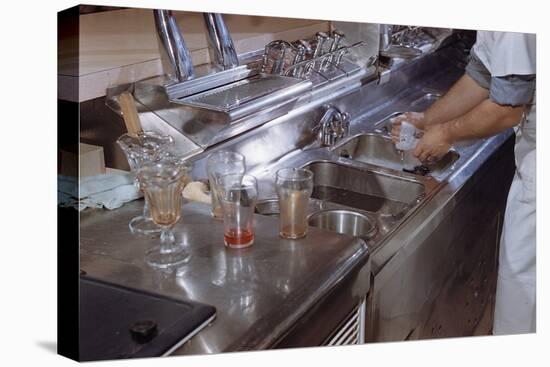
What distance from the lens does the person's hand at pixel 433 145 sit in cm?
224

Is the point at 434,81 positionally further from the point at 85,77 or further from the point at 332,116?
the point at 85,77

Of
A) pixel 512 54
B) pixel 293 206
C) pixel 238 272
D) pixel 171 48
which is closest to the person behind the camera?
pixel 238 272

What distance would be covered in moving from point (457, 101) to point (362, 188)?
404mm

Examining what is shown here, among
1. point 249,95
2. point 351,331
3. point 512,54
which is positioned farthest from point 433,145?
point 351,331

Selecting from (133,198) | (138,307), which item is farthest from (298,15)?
(138,307)

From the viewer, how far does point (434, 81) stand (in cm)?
253

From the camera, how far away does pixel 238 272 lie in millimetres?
1466

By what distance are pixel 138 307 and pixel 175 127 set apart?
56cm

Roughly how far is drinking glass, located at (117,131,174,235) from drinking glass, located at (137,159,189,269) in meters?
0.10

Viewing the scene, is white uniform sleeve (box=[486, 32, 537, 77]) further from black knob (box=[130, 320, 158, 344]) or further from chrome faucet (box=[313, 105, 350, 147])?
black knob (box=[130, 320, 158, 344])

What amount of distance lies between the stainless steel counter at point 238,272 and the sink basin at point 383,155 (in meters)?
0.72

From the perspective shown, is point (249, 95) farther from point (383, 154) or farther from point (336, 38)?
point (383, 154)

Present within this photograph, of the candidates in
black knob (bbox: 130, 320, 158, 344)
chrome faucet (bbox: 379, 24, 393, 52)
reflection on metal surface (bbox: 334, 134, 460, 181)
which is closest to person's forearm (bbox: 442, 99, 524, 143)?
reflection on metal surface (bbox: 334, 134, 460, 181)

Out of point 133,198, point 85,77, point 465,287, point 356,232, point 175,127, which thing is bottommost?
point 465,287
